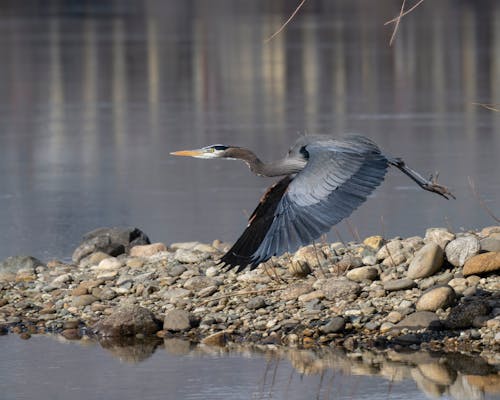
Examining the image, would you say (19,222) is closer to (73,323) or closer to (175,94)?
(73,323)

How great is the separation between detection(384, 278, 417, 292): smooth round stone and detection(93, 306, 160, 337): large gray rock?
1.52 meters

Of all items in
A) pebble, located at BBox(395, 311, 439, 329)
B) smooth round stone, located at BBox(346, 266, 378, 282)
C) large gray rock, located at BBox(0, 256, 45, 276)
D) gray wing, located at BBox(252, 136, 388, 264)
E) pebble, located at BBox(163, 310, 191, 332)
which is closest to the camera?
gray wing, located at BBox(252, 136, 388, 264)

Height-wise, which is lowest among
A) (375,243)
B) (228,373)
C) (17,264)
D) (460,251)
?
(228,373)

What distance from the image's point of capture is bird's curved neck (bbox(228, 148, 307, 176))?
8656 mm

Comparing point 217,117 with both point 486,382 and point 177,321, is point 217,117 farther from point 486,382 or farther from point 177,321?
point 486,382

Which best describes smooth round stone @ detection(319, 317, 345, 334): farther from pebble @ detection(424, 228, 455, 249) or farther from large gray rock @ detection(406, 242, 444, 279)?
pebble @ detection(424, 228, 455, 249)

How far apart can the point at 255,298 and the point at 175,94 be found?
15307 millimetres

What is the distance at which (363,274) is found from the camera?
957 cm

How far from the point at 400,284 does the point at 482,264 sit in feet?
1.78

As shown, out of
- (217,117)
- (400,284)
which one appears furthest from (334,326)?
(217,117)

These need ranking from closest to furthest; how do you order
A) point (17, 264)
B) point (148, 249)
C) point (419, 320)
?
1. point (419, 320)
2. point (17, 264)
3. point (148, 249)

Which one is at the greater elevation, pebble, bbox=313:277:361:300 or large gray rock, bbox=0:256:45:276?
pebble, bbox=313:277:361:300

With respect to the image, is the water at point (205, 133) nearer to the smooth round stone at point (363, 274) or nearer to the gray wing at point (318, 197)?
the gray wing at point (318, 197)

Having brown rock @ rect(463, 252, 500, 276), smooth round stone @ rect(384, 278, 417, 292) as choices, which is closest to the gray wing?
smooth round stone @ rect(384, 278, 417, 292)
